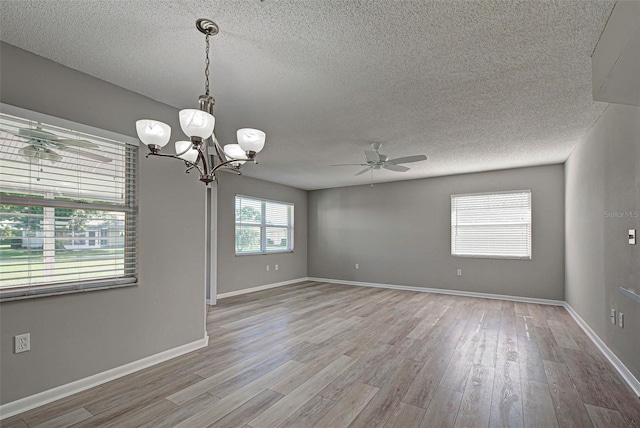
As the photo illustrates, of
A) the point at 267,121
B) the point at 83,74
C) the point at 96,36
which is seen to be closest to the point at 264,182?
the point at 267,121

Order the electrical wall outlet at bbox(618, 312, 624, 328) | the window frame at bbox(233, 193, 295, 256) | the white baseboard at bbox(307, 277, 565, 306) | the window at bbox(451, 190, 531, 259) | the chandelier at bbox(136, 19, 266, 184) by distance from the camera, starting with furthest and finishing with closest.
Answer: the window frame at bbox(233, 193, 295, 256), the window at bbox(451, 190, 531, 259), the white baseboard at bbox(307, 277, 565, 306), the electrical wall outlet at bbox(618, 312, 624, 328), the chandelier at bbox(136, 19, 266, 184)

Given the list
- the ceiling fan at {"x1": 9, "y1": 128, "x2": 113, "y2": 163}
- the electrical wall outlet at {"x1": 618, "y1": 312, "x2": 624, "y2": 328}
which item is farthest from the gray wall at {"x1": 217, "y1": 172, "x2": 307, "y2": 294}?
the electrical wall outlet at {"x1": 618, "y1": 312, "x2": 624, "y2": 328}

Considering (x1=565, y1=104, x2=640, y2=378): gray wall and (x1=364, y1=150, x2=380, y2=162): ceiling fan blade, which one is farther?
(x1=364, y1=150, x2=380, y2=162): ceiling fan blade

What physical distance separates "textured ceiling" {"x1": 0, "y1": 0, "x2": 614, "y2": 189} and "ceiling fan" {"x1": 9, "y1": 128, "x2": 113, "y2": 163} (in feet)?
1.89

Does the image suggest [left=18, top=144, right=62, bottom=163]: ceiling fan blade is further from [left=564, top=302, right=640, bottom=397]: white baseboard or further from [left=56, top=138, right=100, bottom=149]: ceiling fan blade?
[left=564, top=302, right=640, bottom=397]: white baseboard

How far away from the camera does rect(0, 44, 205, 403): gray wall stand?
2.22 metres

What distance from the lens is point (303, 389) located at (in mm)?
2490

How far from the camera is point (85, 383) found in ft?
8.16

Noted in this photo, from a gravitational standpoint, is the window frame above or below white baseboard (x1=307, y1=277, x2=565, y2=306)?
above

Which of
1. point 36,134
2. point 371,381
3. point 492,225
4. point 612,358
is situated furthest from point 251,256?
point 612,358

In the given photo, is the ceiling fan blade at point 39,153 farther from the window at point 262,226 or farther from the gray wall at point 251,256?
the window at point 262,226

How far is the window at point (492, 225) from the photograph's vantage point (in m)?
5.87

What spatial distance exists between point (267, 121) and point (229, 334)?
257 cm

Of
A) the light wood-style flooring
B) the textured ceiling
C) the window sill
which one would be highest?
the textured ceiling
